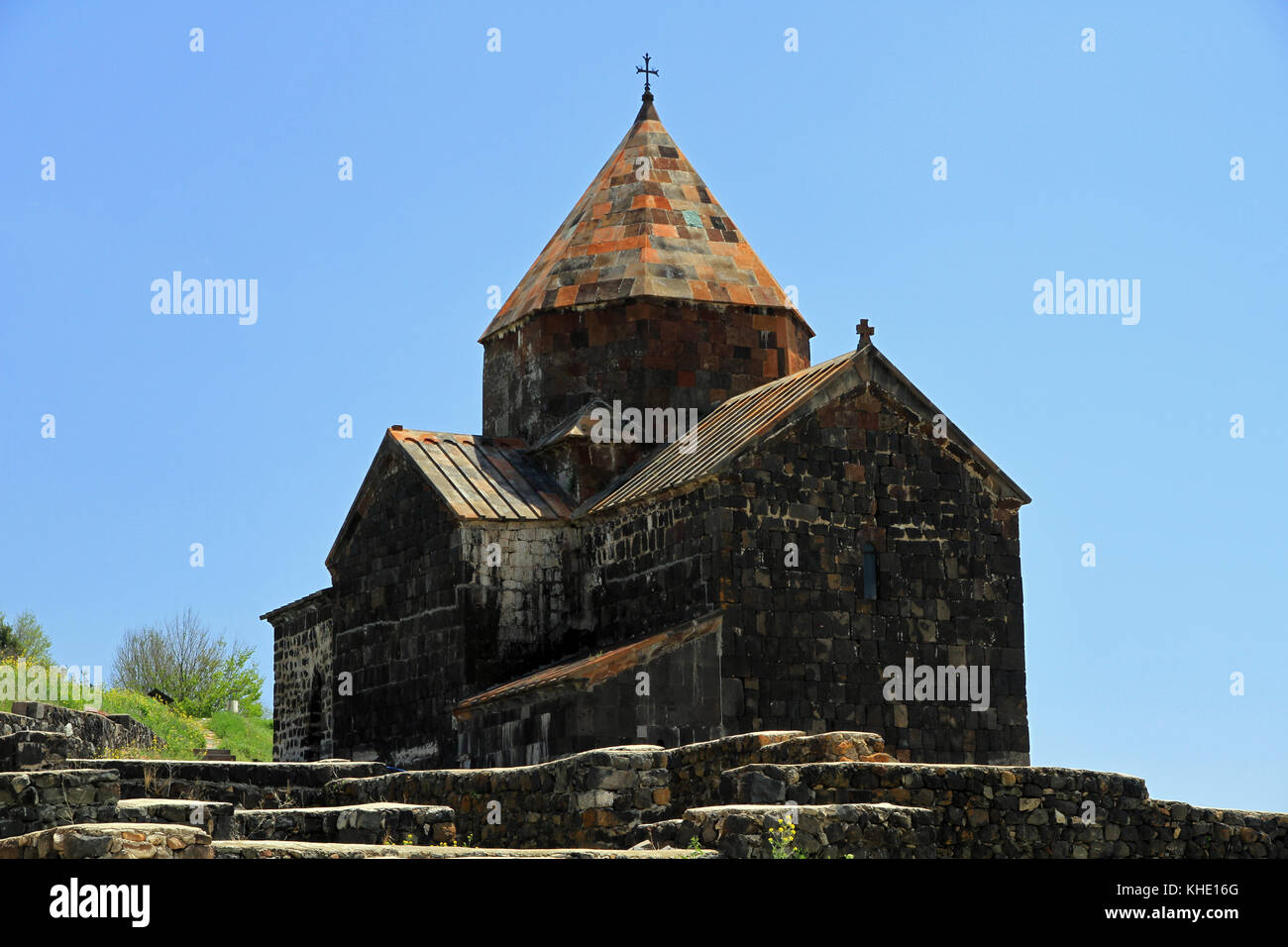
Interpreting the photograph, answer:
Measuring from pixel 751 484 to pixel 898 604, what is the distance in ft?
7.60

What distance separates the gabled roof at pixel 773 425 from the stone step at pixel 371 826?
7931 mm

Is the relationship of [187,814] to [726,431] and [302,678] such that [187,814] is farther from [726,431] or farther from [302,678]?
[302,678]

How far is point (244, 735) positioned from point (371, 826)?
23.4 metres

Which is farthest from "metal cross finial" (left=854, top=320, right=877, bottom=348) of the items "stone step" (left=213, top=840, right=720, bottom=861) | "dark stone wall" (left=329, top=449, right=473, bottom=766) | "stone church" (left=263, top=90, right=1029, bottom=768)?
"stone step" (left=213, top=840, right=720, bottom=861)

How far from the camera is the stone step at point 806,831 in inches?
437

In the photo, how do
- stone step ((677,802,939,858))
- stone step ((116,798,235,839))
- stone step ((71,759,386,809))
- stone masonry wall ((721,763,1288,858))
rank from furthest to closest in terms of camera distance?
stone step ((71,759,386,809)), stone masonry wall ((721,763,1288,858)), stone step ((116,798,235,839)), stone step ((677,802,939,858))

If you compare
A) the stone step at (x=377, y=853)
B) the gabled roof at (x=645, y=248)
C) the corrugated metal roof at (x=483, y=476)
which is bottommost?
the stone step at (x=377, y=853)

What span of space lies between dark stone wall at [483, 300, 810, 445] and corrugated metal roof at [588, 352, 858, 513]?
75 centimetres

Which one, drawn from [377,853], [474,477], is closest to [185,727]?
[474,477]

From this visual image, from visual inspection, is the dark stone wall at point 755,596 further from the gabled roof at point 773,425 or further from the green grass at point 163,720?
the green grass at point 163,720

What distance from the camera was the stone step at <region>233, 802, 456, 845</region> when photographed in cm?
1277

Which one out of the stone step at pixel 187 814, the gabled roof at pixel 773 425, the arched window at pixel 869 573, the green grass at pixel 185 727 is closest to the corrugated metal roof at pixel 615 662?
the gabled roof at pixel 773 425

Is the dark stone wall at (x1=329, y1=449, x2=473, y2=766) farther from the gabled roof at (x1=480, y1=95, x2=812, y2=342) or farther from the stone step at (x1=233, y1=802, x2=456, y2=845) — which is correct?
the stone step at (x1=233, y1=802, x2=456, y2=845)
